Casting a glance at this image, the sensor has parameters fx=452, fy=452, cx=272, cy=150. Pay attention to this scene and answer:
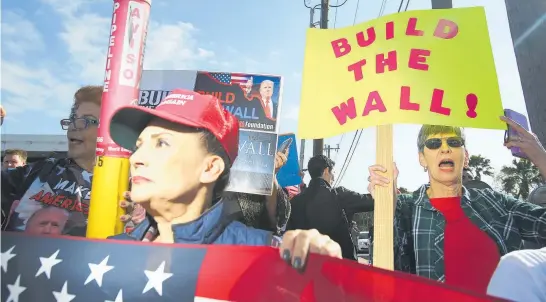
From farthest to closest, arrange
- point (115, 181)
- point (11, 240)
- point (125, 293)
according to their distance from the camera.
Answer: point (115, 181)
point (11, 240)
point (125, 293)

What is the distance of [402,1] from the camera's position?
25.2 feet

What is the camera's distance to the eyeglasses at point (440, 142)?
2197 millimetres

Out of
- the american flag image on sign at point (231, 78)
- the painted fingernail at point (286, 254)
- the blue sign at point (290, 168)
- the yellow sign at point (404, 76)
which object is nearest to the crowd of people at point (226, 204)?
the painted fingernail at point (286, 254)

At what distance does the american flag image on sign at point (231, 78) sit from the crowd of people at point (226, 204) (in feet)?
3.58

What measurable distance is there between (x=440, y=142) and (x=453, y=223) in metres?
0.39

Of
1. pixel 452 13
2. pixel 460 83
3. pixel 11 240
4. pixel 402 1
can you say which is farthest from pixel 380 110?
pixel 402 1

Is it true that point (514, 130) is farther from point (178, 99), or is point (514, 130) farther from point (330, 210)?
point (330, 210)

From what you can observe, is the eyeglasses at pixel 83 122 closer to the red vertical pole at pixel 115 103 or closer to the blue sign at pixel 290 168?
the red vertical pole at pixel 115 103

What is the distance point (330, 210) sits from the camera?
3.55m

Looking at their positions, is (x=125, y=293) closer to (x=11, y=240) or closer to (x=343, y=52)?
(x=11, y=240)

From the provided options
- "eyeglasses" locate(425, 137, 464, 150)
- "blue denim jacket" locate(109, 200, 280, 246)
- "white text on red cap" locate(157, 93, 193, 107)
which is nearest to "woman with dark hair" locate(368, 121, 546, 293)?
"eyeglasses" locate(425, 137, 464, 150)

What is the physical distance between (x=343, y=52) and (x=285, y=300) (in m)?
1.24

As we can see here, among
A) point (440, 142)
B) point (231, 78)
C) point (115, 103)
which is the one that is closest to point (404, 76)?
point (440, 142)

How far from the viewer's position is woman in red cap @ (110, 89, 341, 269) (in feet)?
5.05
